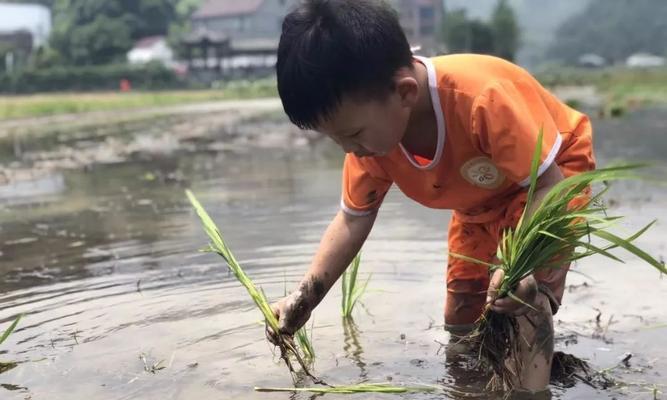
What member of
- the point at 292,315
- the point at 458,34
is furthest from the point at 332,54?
the point at 458,34

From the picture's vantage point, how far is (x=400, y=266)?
3812 millimetres

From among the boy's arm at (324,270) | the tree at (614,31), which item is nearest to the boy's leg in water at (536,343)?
the boy's arm at (324,270)

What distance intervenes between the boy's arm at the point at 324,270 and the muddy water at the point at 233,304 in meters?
0.20

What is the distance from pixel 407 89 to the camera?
2.01 meters

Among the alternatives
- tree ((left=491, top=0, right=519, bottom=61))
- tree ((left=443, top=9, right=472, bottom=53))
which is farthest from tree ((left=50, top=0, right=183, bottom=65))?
tree ((left=491, top=0, right=519, bottom=61))

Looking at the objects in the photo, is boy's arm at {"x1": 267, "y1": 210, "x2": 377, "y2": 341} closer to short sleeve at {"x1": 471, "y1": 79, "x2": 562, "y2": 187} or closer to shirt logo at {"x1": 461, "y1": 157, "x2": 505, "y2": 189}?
shirt logo at {"x1": 461, "y1": 157, "x2": 505, "y2": 189}

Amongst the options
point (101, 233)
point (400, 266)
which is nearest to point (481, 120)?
point (400, 266)

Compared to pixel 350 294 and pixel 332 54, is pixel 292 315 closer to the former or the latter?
pixel 350 294

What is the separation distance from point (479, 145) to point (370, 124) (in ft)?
1.04

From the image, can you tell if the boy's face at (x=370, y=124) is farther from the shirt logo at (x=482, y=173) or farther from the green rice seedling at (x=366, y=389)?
the green rice seedling at (x=366, y=389)

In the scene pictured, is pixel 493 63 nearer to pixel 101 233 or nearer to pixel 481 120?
pixel 481 120

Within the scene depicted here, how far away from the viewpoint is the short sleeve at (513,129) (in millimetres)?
1966

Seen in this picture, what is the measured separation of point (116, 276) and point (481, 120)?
230cm

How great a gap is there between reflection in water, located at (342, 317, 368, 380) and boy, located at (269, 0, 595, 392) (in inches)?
10.7
